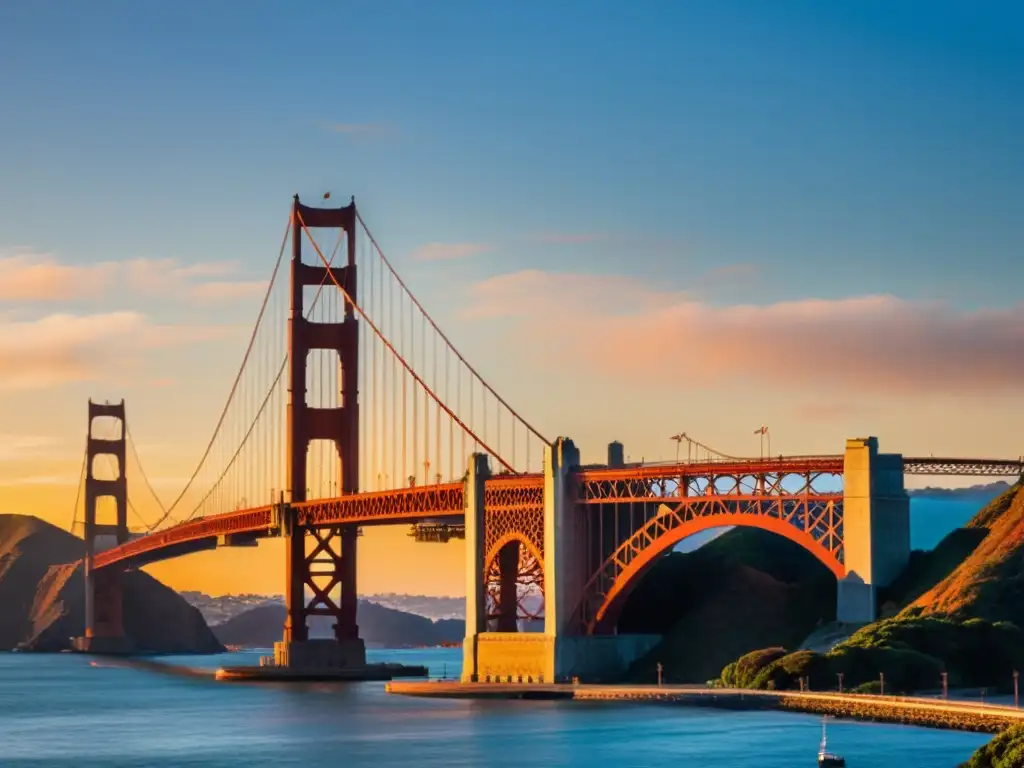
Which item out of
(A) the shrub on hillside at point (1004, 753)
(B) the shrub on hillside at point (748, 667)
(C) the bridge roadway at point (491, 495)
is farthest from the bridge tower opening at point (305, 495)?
(A) the shrub on hillside at point (1004, 753)

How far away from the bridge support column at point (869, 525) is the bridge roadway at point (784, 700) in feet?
19.3

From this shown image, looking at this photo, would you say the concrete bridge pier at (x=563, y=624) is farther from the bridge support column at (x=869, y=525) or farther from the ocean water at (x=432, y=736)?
the bridge support column at (x=869, y=525)

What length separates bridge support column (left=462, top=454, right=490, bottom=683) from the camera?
115250 mm

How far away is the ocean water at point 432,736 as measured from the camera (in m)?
75.9

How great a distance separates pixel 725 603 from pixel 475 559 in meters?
13.3

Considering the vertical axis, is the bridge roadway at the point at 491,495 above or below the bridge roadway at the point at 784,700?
above

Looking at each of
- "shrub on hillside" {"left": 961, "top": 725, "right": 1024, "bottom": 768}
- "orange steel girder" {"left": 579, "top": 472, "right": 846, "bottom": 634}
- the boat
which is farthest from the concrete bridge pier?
"shrub on hillside" {"left": 961, "top": 725, "right": 1024, "bottom": 768}

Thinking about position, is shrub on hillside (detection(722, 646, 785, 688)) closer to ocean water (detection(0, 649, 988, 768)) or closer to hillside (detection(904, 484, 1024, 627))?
ocean water (detection(0, 649, 988, 768))

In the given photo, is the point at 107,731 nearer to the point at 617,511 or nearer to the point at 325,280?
the point at 617,511

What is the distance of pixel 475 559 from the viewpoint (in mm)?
115375

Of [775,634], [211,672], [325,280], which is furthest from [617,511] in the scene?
[211,672]

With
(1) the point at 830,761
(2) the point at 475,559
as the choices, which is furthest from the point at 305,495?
(1) the point at 830,761

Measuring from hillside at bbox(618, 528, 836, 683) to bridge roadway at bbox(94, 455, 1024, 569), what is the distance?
9.22 meters

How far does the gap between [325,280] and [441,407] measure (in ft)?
69.7
